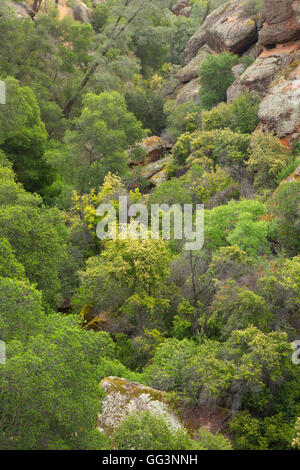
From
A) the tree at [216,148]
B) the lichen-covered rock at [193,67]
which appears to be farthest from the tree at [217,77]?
the tree at [216,148]

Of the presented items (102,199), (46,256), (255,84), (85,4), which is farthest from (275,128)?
(85,4)

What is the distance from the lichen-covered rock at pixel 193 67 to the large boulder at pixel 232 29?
1356mm

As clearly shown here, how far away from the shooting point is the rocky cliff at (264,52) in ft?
104

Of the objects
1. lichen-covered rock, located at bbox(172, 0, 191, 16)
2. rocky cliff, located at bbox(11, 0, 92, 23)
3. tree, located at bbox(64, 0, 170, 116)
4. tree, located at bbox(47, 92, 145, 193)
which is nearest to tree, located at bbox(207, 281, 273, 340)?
tree, located at bbox(47, 92, 145, 193)

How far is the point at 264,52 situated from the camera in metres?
39.4

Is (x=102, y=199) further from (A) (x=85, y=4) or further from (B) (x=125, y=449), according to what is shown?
(A) (x=85, y=4)

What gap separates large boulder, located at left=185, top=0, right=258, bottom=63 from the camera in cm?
4524

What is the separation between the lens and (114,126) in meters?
38.4

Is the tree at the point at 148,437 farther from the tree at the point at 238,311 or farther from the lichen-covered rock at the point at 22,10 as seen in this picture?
the lichen-covered rock at the point at 22,10

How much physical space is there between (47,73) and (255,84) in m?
20.6

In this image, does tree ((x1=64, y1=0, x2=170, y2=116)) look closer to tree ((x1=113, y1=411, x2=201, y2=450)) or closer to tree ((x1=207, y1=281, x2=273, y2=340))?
tree ((x1=207, y1=281, x2=273, y2=340))

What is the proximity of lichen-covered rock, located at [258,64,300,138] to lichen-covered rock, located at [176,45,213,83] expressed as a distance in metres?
19.7

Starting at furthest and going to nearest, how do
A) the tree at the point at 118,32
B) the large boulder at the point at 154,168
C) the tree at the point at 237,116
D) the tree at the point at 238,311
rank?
the tree at the point at 118,32 → the large boulder at the point at 154,168 → the tree at the point at 237,116 → the tree at the point at 238,311

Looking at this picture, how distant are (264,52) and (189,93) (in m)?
11.4
